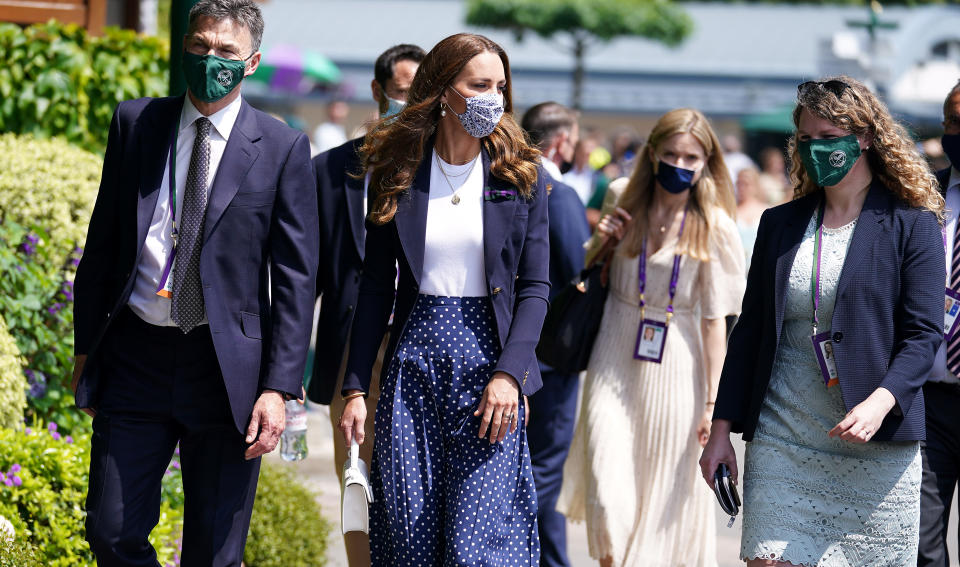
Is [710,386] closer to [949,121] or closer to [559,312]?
[559,312]

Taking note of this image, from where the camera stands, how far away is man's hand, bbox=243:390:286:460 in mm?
3887

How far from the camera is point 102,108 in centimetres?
776

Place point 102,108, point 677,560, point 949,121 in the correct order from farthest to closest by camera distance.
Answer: point 102,108 → point 677,560 → point 949,121

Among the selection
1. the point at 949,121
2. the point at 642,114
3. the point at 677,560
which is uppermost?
the point at 949,121

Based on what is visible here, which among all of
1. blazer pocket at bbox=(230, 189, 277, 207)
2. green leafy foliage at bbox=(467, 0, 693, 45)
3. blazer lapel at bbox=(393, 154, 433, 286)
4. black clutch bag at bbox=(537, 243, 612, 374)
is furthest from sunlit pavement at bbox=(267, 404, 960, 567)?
green leafy foliage at bbox=(467, 0, 693, 45)

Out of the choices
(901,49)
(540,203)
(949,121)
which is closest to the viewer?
(540,203)

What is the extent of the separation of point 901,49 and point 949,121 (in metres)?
41.9

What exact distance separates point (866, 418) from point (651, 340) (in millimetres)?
1762

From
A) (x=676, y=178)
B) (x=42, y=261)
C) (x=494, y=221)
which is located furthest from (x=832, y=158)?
(x=42, y=261)

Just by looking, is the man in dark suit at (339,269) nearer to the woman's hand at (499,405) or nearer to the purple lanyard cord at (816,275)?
the woman's hand at (499,405)

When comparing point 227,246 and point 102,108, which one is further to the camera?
point 102,108

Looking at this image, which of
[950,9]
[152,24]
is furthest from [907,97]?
[152,24]

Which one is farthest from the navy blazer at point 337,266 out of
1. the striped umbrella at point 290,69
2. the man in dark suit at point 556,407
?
the striped umbrella at point 290,69

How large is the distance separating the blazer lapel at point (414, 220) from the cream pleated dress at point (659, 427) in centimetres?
167
